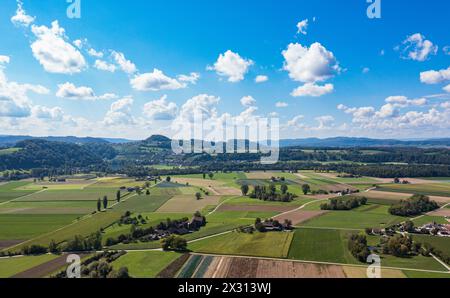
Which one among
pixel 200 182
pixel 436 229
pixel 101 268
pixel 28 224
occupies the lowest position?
pixel 28 224

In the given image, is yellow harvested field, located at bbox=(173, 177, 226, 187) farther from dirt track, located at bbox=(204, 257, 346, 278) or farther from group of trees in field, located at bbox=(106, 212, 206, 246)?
dirt track, located at bbox=(204, 257, 346, 278)

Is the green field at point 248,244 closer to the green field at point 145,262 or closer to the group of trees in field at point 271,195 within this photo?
the green field at point 145,262

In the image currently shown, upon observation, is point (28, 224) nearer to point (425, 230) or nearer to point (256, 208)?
point (256, 208)

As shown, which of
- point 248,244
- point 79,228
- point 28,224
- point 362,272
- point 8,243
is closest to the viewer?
point 362,272

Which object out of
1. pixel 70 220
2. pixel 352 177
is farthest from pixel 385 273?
pixel 352 177

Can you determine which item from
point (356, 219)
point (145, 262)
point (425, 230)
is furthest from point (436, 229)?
point (145, 262)

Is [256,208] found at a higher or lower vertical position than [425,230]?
lower

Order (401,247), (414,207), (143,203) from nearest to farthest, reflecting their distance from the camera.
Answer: (401,247)
(414,207)
(143,203)

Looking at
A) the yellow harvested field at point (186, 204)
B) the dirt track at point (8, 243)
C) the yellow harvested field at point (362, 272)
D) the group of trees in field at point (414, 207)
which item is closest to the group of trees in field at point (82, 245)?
the dirt track at point (8, 243)
